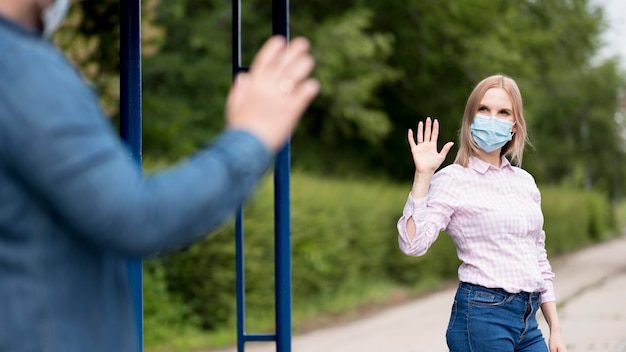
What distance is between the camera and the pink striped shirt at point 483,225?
10.7ft

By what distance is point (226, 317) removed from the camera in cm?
1009

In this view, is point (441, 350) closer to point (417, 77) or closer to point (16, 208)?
point (16, 208)

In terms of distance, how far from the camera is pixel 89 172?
1.21 meters

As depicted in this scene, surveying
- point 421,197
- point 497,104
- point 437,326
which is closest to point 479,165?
point 497,104

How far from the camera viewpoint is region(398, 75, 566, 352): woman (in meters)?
3.26

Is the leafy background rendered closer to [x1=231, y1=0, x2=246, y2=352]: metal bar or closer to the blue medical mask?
[x1=231, y1=0, x2=246, y2=352]: metal bar

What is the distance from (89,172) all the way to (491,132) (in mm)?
2411

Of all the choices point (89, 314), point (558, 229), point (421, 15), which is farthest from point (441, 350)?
point (558, 229)

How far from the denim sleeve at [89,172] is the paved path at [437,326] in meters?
7.70

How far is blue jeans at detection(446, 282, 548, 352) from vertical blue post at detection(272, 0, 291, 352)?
63cm

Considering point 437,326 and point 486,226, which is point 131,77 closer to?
point 486,226

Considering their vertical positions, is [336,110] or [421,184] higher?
[336,110]

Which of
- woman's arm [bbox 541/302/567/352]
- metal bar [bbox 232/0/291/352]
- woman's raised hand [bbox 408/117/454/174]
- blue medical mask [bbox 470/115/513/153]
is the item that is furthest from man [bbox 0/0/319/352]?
woman's arm [bbox 541/302/567/352]

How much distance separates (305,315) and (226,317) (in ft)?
5.38
